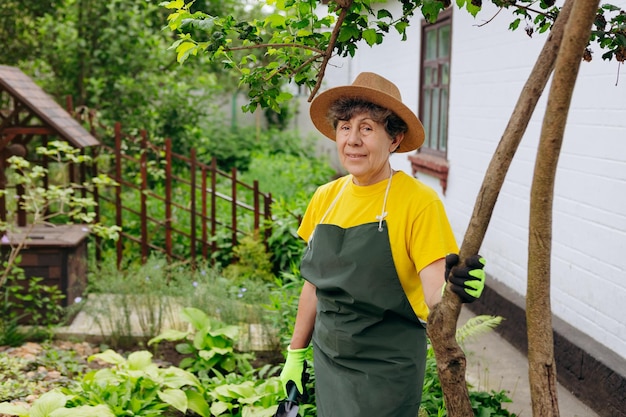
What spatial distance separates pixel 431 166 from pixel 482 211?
621 cm

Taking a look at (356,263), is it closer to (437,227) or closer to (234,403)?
(437,227)

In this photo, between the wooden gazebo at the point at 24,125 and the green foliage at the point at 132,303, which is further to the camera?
the wooden gazebo at the point at 24,125

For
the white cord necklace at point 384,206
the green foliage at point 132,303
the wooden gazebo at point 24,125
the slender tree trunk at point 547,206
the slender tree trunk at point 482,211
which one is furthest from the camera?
the wooden gazebo at point 24,125

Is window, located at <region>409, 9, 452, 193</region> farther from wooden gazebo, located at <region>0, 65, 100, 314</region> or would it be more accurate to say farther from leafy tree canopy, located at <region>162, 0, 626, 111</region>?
leafy tree canopy, located at <region>162, 0, 626, 111</region>

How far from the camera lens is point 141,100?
31.8 feet

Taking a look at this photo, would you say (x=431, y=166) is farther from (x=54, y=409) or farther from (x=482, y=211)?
(x=482, y=211)

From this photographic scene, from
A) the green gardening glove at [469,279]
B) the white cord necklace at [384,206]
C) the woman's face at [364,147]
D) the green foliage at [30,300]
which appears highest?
the woman's face at [364,147]

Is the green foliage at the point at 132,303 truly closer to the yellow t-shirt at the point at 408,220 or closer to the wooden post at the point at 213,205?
the wooden post at the point at 213,205

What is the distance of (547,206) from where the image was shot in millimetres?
2084

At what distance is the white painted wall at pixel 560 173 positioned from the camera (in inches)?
181

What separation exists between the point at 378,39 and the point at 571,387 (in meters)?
2.81

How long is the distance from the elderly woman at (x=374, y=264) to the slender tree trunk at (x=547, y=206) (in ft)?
1.84

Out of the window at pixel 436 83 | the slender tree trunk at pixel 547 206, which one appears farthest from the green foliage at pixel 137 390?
the window at pixel 436 83

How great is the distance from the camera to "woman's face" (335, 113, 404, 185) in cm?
291
